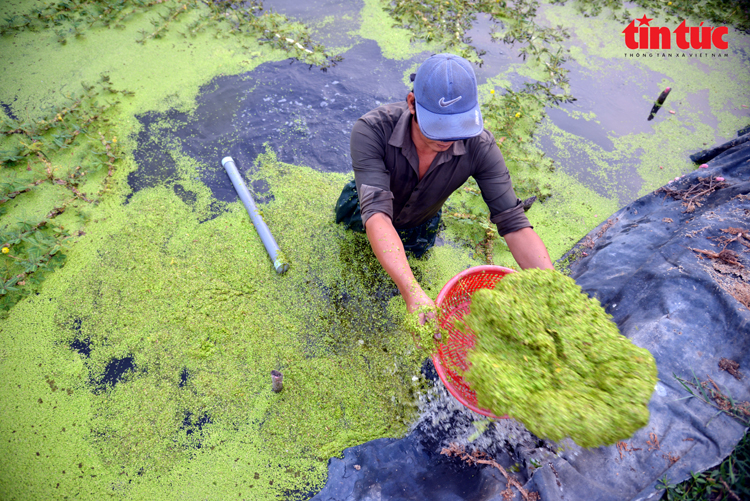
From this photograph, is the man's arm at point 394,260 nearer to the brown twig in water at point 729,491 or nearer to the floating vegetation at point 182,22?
the brown twig in water at point 729,491

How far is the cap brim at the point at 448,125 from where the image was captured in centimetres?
125

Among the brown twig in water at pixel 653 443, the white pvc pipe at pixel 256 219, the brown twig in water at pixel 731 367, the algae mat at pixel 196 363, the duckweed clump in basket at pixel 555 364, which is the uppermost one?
the duckweed clump in basket at pixel 555 364

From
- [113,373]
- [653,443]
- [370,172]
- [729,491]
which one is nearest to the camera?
[729,491]

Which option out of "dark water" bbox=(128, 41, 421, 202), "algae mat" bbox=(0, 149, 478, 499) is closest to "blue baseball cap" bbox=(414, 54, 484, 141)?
"algae mat" bbox=(0, 149, 478, 499)

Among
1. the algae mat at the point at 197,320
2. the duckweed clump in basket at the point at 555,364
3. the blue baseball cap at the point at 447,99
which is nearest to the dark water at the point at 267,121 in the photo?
the algae mat at the point at 197,320

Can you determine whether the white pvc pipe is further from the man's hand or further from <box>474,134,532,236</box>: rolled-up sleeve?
<box>474,134,532,236</box>: rolled-up sleeve

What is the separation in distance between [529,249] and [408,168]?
60cm

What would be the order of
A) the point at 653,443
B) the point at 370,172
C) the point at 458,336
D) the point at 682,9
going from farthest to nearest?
the point at 682,9
the point at 370,172
the point at 458,336
the point at 653,443

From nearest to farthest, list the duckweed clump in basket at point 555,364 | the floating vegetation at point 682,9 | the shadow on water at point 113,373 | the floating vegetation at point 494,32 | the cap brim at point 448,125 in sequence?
1. the duckweed clump in basket at point 555,364
2. the cap brim at point 448,125
3. the shadow on water at point 113,373
4. the floating vegetation at point 494,32
5. the floating vegetation at point 682,9

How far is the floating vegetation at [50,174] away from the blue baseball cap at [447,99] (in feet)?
7.14

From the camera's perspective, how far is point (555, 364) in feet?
3.52

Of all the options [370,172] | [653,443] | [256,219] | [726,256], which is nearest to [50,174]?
[256,219]

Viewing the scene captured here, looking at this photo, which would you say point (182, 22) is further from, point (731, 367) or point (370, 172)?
point (731, 367)

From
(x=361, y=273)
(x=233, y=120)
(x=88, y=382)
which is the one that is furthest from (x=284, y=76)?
(x=88, y=382)
